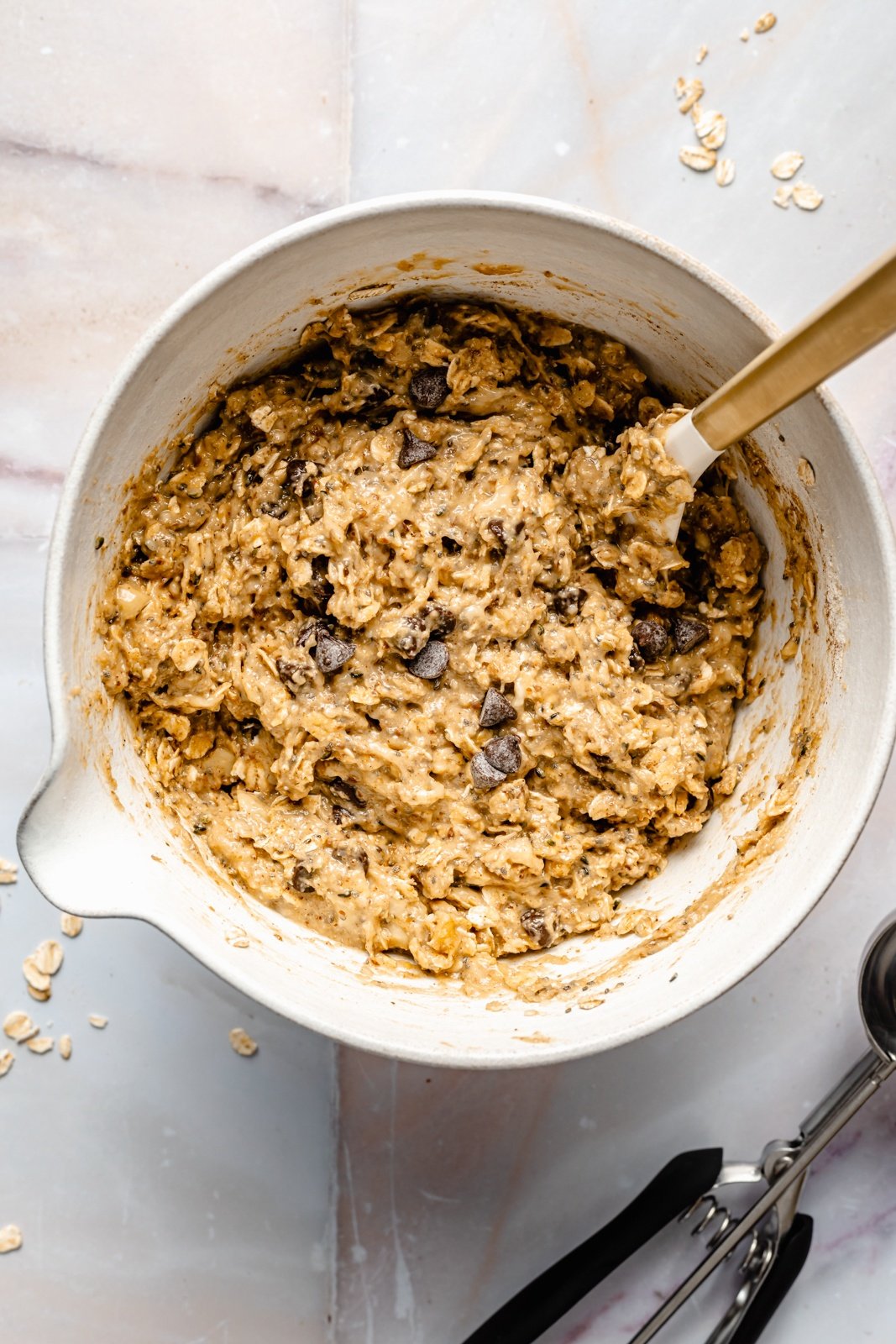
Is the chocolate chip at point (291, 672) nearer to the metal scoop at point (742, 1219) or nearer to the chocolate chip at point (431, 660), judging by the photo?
the chocolate chip at point (431, 660)

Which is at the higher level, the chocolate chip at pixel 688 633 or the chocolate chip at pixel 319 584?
the chocolate chip at pixel 688 633

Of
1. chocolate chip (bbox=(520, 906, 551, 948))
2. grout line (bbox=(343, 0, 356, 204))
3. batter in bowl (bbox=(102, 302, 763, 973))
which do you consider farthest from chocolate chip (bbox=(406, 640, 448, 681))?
grout line (bbox=(343, 0, 356, 204))

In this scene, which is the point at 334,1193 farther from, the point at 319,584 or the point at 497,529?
the point at 497,529

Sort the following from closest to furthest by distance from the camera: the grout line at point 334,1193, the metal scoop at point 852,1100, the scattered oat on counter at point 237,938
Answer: the scattered oat on counter at point 237,938, the metal scoop at point 852,1100, the grout line at point 334,1193

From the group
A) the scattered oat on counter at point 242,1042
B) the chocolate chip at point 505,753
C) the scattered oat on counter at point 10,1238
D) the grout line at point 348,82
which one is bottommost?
the scattered oat on counter at point 10,1238

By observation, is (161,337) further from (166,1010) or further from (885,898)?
(885,898)

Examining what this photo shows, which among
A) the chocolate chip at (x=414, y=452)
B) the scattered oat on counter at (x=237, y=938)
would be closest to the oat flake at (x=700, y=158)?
the chocolate chip at (x=414, y=452)

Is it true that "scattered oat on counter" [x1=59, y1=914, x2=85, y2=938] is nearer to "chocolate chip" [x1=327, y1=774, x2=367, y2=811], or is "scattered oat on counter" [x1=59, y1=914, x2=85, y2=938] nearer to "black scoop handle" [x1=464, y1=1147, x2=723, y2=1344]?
"chocolate chip" [x1=327, y1=774, x2=367, y2=811]
